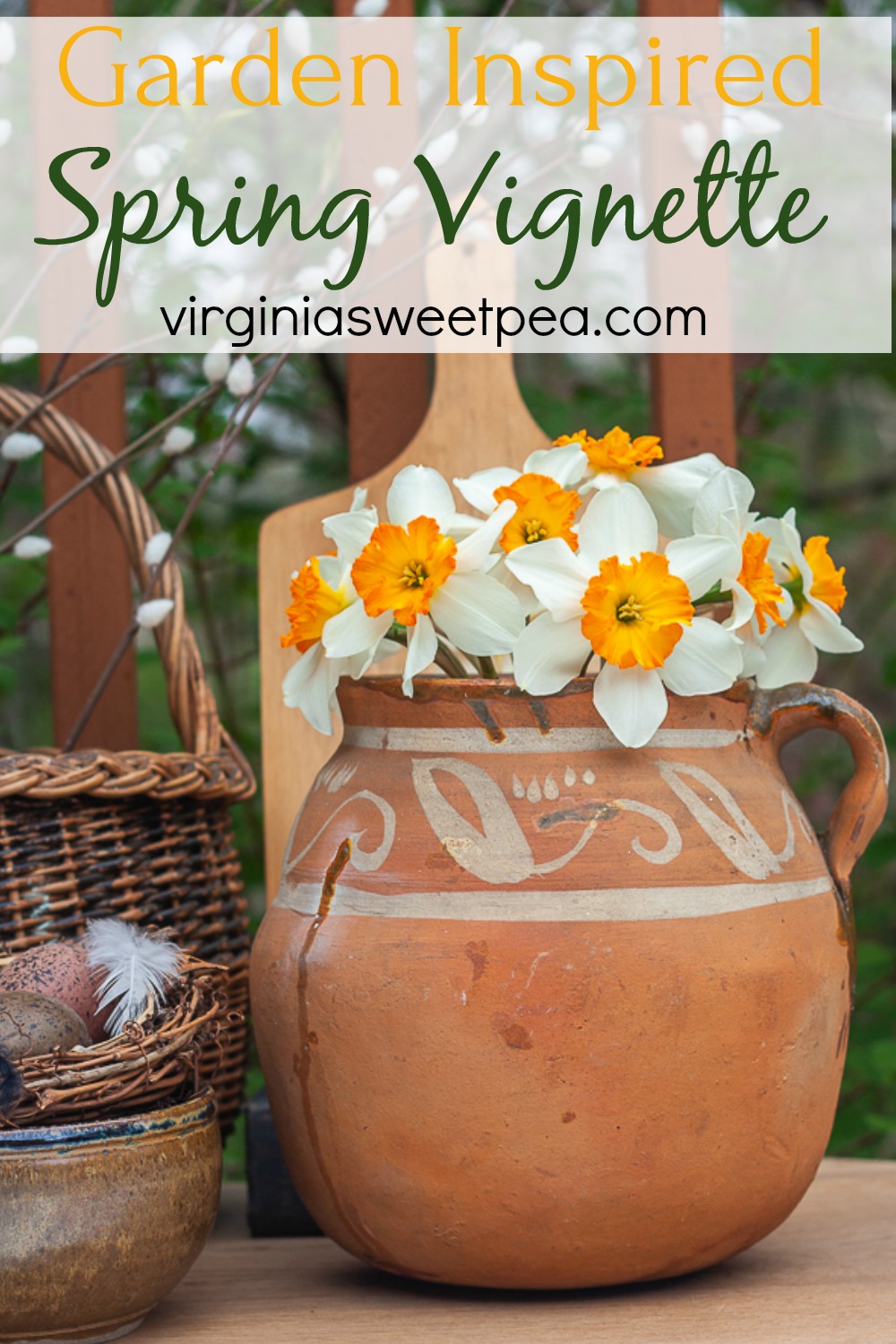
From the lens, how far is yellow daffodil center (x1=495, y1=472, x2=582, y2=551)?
2.52ft

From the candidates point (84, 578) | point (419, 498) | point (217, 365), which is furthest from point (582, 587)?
point (84, 578)

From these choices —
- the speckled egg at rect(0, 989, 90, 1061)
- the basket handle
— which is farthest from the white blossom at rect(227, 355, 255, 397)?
the speckled egg at rect(0, 989, 90, 1061)

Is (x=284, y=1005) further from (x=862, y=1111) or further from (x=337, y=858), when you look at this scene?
(x=862, y=1111)

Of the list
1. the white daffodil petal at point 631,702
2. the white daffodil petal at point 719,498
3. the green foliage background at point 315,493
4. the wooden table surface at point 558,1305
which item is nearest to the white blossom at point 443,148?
the green foliage background at point 315,493

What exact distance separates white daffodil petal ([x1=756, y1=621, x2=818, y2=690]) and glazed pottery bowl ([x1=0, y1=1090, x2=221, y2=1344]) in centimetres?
42

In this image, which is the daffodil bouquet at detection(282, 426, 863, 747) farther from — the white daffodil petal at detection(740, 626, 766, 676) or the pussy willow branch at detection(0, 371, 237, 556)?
the pussy willow branch at detection(0, 371, 237, 556)

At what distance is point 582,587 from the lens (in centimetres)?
73

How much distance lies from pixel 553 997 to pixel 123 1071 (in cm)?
22

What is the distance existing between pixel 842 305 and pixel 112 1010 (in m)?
1.32

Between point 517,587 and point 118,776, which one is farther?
Answer: point 118,776

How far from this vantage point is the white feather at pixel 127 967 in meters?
0.73

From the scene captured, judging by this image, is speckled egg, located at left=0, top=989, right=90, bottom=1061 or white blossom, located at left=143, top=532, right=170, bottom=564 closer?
speckled egg, located at left=0, top=989, right=90, bottom=1061

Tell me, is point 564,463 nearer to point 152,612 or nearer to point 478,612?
point 478,612

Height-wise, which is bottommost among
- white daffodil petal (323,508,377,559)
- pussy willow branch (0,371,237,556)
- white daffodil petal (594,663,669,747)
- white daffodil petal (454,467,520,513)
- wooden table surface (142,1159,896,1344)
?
wooden table surface (142,1159,896,1344)
